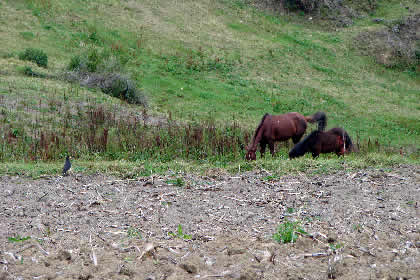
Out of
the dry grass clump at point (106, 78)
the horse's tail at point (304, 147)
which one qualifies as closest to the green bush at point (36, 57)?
the dry grass clump at point (106, 78)

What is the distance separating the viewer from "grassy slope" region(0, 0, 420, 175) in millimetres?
20672

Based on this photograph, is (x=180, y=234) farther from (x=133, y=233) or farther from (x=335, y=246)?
(x=335, y=246)

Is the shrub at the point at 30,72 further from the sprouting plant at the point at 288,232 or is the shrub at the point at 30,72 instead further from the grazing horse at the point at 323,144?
the sprouting plant at the point at 288,232

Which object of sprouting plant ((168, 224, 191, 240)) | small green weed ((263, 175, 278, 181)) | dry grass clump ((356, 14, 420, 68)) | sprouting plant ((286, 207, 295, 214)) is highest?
dry grass clump ((356, 14, 420, 68))

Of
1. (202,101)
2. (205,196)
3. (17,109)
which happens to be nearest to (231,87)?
(202,101)

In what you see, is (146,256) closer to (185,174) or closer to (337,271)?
(337,271)

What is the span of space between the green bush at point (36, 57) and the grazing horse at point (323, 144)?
13880 millimetres

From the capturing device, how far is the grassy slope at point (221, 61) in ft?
67.8

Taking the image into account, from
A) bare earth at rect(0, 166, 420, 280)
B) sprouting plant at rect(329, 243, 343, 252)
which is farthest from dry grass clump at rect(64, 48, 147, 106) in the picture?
sprouting plant at rect(329, 243, 343, 252)

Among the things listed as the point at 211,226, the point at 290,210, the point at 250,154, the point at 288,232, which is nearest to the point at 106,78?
the point at 250,154

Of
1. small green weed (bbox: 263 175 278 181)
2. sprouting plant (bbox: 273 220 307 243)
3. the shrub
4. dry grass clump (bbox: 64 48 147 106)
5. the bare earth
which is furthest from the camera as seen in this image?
the shrub

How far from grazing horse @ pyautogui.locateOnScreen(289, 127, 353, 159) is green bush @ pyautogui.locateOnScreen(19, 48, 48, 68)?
1388 cm

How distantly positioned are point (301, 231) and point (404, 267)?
3.95ft

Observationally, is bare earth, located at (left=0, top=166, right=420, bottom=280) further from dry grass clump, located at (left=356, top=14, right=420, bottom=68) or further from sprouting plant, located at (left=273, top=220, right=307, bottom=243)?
dry grass clump, located at (left=356, top=14, right=420, bottom=68)
